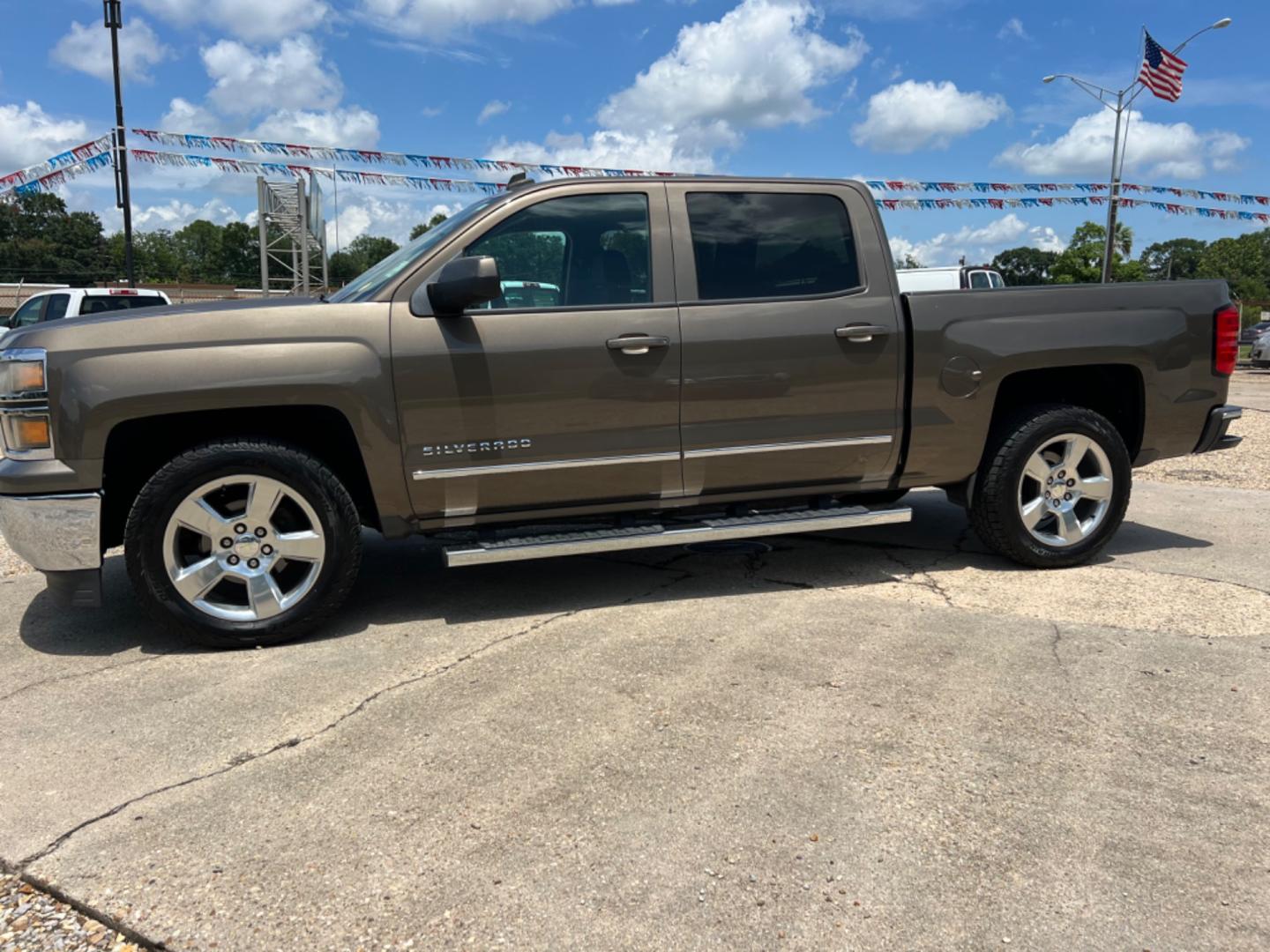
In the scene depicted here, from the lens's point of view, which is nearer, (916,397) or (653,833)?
(653,833)

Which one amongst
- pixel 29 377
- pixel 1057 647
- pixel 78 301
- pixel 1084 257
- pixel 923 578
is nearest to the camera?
pixel 29 377

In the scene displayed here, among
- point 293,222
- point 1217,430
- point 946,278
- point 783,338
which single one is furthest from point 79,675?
point 293,222

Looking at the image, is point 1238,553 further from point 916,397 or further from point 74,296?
point 74,296

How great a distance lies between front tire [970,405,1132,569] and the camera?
4645 mm

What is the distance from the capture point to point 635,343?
401cm

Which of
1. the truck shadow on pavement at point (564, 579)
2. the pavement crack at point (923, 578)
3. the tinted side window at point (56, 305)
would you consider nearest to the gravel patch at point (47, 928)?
the truck shadow on pavement at point (564, 579)

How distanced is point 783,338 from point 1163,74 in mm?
23258

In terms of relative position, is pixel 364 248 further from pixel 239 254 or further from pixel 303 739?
pixel 303 739

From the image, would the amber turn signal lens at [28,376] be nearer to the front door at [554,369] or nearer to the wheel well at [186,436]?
the wheel well at [186,436]

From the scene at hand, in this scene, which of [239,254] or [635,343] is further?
[239,254]

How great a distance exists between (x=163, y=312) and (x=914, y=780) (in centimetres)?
331

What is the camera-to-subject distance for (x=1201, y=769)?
2.73m

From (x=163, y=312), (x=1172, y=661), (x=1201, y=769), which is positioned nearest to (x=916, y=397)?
(x=1172, y=661)

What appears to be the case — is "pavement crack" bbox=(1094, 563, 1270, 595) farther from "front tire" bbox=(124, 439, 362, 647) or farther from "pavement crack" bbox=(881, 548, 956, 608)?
"front tire" bbox=(124, 439, 362, 647)
